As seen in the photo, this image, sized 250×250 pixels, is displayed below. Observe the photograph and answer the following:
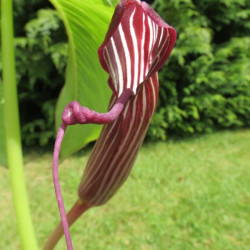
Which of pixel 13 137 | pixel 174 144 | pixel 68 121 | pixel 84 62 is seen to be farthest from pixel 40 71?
pixel 68 121

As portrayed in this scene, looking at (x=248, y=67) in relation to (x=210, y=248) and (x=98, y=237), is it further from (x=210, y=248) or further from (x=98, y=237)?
(x=98, y=237)

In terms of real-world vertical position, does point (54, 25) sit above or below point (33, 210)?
above

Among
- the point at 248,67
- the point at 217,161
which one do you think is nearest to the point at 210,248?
the point at 217,161

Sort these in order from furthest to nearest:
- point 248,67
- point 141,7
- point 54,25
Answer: point 248,67 < point 54,25 < point 141,7

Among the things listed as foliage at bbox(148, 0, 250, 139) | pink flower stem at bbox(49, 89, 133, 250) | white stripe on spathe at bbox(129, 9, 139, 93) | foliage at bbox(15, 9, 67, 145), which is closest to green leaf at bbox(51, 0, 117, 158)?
white stripe on spathe at bbox(129, 9, 139, 93)

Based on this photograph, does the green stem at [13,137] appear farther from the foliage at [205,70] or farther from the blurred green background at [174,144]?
the foliage at [205,70]

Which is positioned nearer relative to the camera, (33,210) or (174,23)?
(33,210)

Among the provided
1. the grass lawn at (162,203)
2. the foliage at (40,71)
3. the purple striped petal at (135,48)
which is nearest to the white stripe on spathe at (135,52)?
the purple striped petal at (135,48)
